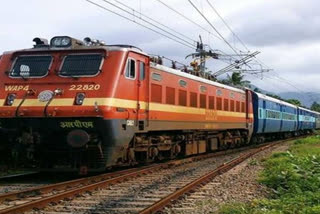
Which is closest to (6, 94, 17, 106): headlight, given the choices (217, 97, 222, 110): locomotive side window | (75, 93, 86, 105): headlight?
(75, 93, 86, 105): headlight

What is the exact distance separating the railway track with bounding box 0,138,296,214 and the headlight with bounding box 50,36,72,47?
3.47 meters

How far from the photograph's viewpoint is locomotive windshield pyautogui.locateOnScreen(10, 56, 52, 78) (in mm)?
12938

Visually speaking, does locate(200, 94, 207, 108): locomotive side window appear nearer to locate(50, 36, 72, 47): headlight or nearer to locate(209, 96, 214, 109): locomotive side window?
locate(209, 96, 214, 109): locomotive side window

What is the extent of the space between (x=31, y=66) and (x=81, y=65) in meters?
1.38

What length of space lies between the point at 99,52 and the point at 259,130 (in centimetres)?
2078

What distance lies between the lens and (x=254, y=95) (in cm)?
3109

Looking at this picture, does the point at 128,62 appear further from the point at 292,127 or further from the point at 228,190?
the point at 292,127

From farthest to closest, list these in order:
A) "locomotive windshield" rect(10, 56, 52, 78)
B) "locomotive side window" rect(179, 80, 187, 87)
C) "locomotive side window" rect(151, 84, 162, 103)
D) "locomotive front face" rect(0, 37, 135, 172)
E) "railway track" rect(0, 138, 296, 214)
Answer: "locomotive side window" rect(179, 80, 187, 87), "locomotive side window" rect(151, 84, 162, 103), "locomotive windshield" rect(10, 56, 52, 78), "locomotive front face" rect(0, 37, 135, 172), "railway track" rect(0, 138, 296, 214)

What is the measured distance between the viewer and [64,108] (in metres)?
11.9

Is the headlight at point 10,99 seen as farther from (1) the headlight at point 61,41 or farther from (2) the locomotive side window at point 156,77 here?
(2) the locomotive side window at point 156,77

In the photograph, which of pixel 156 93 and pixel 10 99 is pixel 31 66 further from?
pixel 156 93

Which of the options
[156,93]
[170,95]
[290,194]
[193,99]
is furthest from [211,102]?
[290,194]

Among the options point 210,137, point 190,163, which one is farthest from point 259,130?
point 190,163

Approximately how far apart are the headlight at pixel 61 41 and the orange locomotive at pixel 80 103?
3 cm
